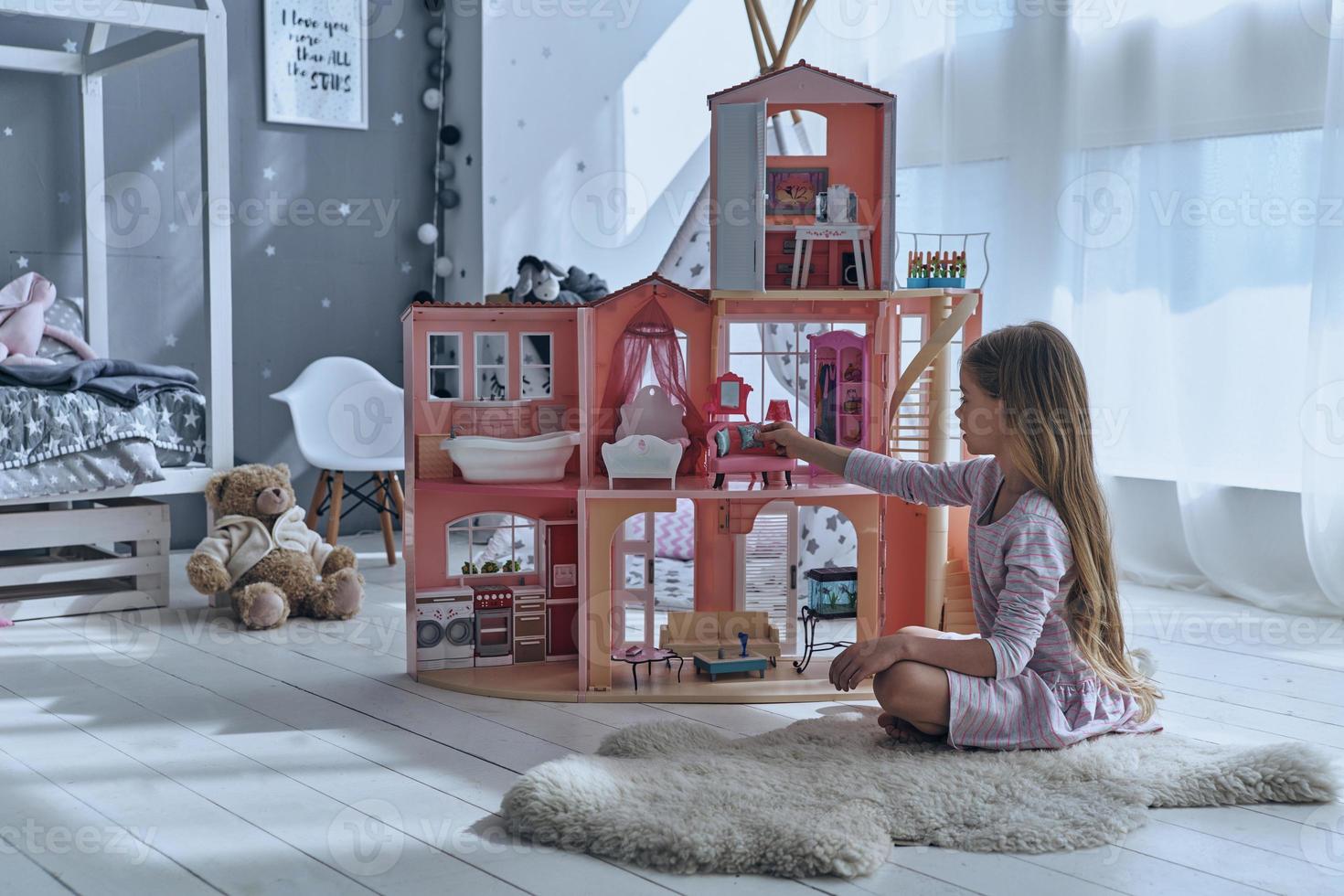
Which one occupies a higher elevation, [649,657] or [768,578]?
[768,578]

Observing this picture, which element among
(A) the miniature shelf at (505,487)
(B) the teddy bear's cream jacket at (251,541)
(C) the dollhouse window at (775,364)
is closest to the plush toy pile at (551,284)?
(C) the dollhouse window at (775,364)


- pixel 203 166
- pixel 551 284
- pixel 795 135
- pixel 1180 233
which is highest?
pixel 795 135

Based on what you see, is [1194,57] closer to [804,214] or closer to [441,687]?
[804,214]

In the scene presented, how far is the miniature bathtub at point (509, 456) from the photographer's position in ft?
8.48

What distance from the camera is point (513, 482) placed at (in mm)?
2617

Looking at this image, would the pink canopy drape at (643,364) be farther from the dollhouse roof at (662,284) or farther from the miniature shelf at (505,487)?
the miniature shelf at (505,487)

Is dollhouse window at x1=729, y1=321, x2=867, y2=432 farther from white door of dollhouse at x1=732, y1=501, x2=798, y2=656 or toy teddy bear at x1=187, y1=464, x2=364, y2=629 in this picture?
toy teddy bear at x1=187, y1=464, x2=364, y2=629

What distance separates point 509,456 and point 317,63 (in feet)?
8.13

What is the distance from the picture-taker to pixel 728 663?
8.43 ft

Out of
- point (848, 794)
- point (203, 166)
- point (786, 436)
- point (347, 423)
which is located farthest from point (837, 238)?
point (347, 423)

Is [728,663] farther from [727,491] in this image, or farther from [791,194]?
[791,194]

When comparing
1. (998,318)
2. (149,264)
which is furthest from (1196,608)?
(149,264)

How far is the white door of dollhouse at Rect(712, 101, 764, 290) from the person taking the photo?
2.56 meters

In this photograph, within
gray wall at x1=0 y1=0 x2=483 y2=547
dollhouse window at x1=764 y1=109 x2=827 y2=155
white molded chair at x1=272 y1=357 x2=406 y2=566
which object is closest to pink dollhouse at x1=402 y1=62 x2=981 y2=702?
dollhouse window at x1=764 y1=109 x2=827 y2=155
